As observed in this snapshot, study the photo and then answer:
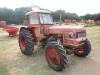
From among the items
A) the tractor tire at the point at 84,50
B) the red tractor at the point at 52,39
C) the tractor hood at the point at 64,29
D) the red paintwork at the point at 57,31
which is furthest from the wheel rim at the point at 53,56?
the tractor tire at the point at 84,50

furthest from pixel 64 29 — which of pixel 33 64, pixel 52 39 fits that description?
pixel 33 64

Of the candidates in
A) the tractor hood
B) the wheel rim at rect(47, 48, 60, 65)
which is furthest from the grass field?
the tractor hood

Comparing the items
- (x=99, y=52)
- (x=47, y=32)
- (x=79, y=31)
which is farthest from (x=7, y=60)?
(x=99, y=52)

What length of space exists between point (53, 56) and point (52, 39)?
3.80 feet

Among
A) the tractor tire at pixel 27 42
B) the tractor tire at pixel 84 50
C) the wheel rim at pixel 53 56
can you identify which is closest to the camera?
the wheel rim at pixel 53 56

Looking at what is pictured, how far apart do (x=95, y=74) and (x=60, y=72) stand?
122 centimetres

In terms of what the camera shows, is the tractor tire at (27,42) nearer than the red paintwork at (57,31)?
No

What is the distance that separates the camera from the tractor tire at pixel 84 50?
877 centimetres

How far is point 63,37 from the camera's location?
818 centimetres

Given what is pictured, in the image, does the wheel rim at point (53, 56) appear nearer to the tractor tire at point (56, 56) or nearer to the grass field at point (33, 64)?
the tractor tire at point (56, 56)

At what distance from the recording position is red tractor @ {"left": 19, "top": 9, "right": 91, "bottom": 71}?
7.50 metres

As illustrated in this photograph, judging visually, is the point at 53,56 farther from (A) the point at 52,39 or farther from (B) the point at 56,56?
(A) the point at 52,39

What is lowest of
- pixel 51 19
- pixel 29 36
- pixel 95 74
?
pixel 95 74

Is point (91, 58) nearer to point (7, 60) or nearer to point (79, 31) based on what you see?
point (79, 31)
